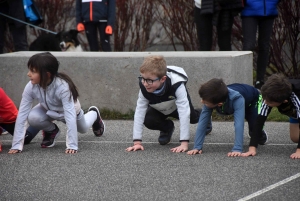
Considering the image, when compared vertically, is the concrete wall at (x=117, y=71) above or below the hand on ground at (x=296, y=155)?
above

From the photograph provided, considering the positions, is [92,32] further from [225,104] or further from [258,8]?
[225,104]

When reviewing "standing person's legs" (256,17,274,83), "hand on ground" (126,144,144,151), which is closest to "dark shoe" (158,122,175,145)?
"hand on ground" (126,144,144,151)

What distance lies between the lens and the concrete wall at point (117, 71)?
8.30 metres

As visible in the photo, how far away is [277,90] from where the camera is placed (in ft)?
19.3

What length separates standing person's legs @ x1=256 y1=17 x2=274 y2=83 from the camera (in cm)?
903

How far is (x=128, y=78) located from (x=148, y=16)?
3.13m

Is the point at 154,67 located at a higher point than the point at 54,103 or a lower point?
higher

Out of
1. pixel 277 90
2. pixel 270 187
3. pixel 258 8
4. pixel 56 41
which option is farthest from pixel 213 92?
pixel 56 41

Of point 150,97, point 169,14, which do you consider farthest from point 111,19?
Answer: point 150,97

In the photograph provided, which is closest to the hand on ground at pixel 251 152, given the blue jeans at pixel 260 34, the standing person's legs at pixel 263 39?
the blue jeans at pixel 260 34

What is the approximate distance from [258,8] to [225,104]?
9.31ft

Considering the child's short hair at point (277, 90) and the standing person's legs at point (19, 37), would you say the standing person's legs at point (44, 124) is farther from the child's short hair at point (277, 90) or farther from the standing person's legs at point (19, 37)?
the standing person's legs at point (19, 37)

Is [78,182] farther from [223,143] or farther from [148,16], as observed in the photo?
[148,16]

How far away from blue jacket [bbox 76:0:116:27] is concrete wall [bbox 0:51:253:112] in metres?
1.43
